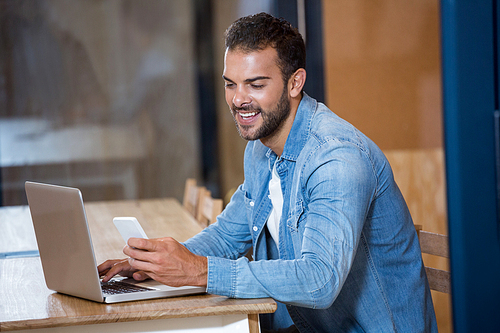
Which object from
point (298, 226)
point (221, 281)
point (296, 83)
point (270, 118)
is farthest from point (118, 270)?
point (296, 83)

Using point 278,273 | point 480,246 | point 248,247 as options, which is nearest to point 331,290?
point 278,273

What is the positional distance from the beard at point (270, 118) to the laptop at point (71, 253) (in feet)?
1.57

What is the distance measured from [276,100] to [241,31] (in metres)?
0.20

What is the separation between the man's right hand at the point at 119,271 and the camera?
1.19m

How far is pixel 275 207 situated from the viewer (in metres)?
1.40

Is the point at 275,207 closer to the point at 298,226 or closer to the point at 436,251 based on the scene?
the point at 298,226

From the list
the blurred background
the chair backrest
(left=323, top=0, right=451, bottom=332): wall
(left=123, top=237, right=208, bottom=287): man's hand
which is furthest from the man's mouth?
the blurred background

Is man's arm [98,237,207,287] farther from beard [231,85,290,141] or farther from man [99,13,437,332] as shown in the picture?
beard [231,85,290,141]

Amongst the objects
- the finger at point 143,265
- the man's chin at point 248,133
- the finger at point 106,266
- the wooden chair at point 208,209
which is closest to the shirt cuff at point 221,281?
the finger at point 143,265

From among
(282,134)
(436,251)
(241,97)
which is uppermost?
(241,97)

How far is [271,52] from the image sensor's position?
136 centimetres

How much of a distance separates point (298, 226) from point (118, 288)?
0.44 metres

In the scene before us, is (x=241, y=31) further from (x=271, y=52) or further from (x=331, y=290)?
(x=331, y=290)

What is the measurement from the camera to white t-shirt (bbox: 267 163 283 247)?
139 cm
